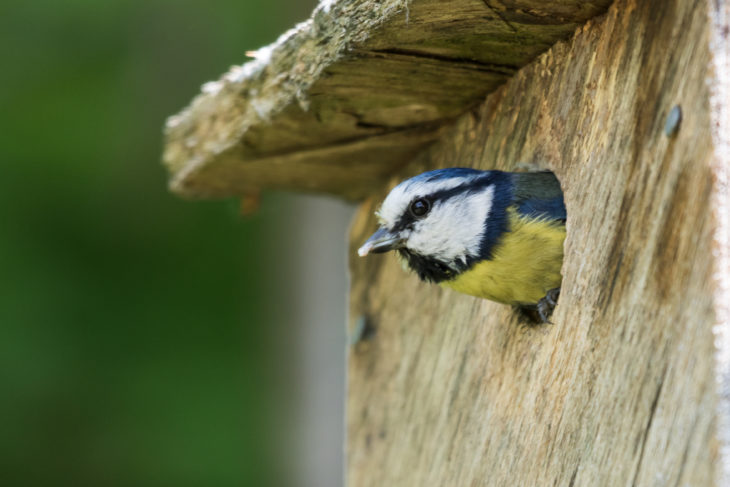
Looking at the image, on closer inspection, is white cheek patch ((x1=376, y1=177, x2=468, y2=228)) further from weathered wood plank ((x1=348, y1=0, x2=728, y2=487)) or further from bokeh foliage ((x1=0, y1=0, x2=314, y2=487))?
bokeh foliage ((x1=0, y1=0, x2=314, y2=487))

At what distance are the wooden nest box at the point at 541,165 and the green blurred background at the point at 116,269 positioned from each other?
2.03m

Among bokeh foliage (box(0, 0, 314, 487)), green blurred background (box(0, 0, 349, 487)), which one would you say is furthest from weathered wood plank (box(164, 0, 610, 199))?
bokeh foliage (box(0, 0, 314, 487))

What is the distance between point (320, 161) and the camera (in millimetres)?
2289

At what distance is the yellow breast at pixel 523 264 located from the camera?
1.72 m

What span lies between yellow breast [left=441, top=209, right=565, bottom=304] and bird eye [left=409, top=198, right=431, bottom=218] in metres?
0.18

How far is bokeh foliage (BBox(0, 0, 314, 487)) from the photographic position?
439cm

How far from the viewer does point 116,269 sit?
4.67 m

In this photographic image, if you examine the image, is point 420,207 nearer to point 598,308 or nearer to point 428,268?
point 428,268

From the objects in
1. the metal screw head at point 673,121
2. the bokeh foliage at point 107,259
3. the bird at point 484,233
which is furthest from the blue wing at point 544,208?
the bokeh foliage at point 107,259

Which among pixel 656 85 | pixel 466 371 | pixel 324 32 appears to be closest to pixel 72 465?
pixel 466 371

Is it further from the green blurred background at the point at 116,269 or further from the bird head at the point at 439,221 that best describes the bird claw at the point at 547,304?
the green blurred background at the point at 116,269

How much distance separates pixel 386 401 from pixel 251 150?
724 millimetres

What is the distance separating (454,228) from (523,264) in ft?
0.58

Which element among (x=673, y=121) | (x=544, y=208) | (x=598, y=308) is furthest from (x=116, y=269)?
(x=673, y=121)
